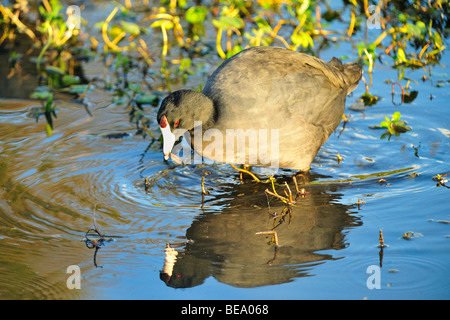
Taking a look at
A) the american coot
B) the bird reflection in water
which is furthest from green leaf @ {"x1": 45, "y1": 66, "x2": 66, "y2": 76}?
the bird reflection in water

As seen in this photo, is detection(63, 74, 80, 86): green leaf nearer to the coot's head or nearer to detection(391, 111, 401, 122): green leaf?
the coot's head

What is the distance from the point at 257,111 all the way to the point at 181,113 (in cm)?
49

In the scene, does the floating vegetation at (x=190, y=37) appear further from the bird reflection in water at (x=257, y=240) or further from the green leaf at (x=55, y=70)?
the bird reflection in water at (x=257, y=240)

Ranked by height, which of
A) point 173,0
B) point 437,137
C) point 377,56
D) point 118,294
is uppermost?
point 173,0

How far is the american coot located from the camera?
3801 millimetres

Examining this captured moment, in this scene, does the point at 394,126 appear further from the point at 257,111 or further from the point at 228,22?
the point at 228,22

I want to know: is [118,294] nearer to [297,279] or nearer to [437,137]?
[297,279]

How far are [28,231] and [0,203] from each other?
462 mm

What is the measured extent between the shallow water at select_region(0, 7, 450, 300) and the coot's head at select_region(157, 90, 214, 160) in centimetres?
45

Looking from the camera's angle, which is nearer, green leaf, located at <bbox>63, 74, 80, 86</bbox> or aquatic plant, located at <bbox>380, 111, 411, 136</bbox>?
aquatic plant, located at <bbox>380, 111, 411, 136</bbox>

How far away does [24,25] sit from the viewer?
6.97 m

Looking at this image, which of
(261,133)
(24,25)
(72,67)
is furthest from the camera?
(24,25)

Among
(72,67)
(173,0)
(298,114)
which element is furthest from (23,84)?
(298,114)

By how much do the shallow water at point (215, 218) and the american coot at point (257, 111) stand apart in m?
0.31
